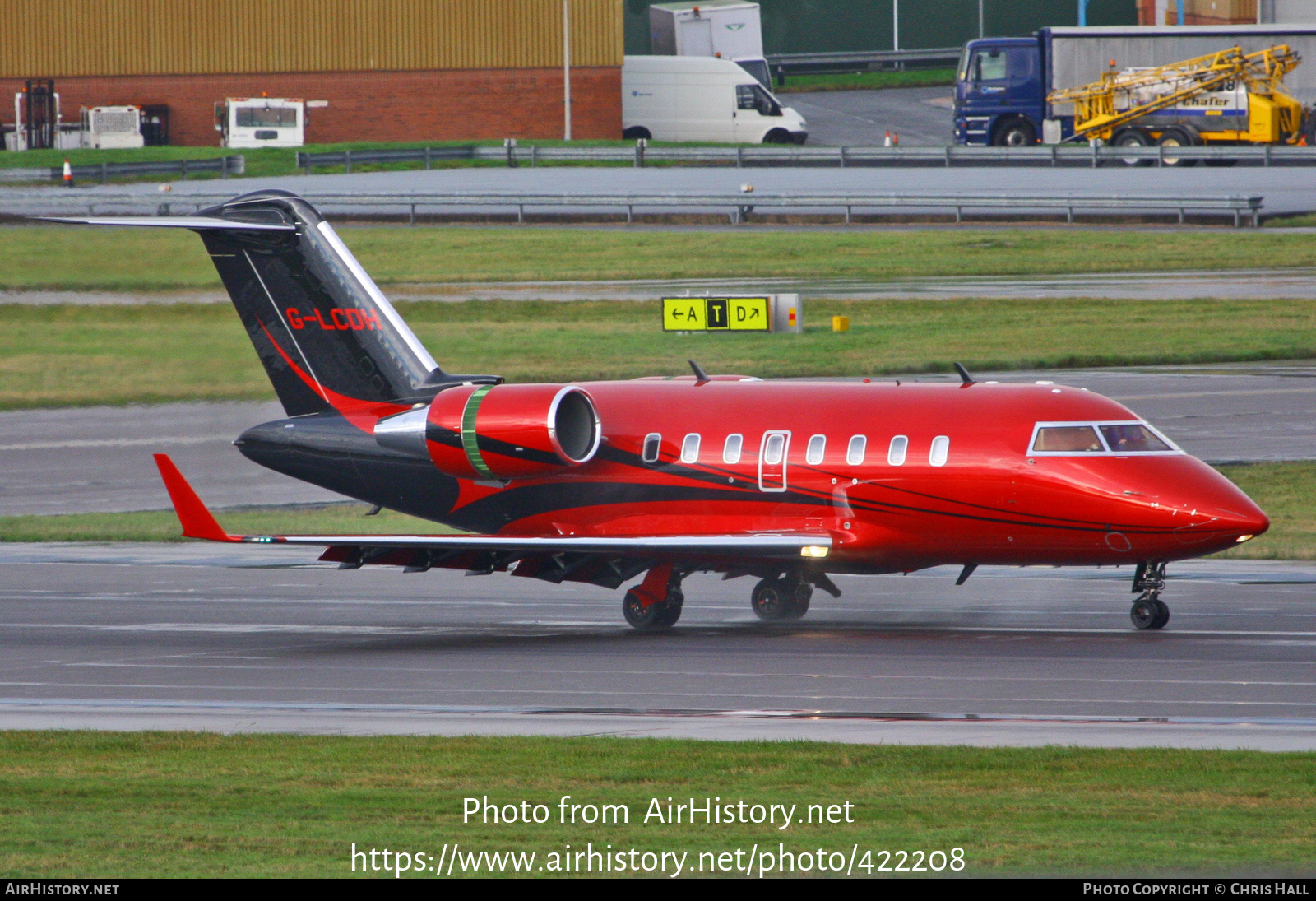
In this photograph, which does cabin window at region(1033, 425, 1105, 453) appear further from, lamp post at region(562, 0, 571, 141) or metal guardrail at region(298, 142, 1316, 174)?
lamp post at region(562, 0, 571, 141)

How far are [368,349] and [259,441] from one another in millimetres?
2252

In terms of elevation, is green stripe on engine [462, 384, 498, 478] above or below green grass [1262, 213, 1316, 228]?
below

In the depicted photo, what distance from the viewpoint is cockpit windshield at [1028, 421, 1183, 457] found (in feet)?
82.4

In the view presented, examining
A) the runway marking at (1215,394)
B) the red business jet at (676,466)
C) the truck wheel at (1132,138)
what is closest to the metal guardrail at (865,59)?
the truck wheel at (1132,138)

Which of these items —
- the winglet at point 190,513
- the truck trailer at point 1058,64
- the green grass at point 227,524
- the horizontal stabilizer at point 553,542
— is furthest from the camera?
the truck trailer at point 1058,64

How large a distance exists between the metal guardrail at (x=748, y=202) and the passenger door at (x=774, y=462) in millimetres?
44458

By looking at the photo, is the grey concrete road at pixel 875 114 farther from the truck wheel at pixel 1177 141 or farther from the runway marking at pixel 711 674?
the runway marking at pixel 711 674

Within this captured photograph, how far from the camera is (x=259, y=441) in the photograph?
29.5 meters

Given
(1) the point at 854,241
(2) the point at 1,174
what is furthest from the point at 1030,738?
(2) the point at 1,174

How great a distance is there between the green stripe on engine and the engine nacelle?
0.01 m

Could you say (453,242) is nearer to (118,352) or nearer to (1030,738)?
(118,352)

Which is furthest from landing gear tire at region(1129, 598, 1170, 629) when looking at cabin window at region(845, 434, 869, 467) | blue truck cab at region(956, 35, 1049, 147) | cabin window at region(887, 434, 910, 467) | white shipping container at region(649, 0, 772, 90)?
white shipping container at region(649, 0, 772, 90)

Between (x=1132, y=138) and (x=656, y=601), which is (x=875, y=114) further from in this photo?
(x=656, y=601)

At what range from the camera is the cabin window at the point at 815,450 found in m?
26.4
